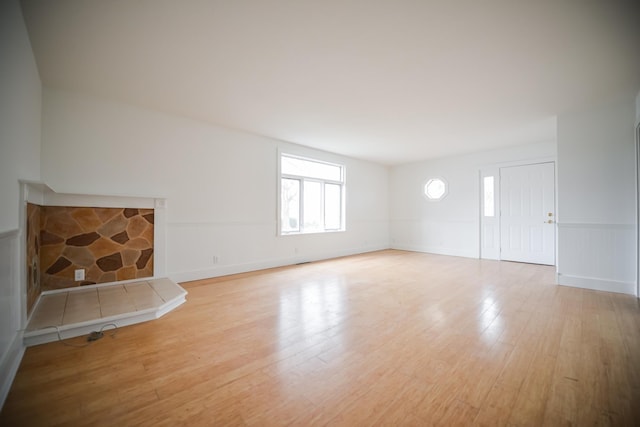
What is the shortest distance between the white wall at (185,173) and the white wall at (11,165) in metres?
0.95

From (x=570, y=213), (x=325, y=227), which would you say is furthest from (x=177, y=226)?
(x=570, y=213)

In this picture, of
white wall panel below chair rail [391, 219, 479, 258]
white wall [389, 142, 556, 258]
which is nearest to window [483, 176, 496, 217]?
white wall [389, 142, 556, 258]

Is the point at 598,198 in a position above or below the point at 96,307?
above

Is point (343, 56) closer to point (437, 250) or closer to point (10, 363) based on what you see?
point (10, 363)

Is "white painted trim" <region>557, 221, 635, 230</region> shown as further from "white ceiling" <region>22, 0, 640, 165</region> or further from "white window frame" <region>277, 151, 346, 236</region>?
"white window frame" <region>277, 151, 346, 236</region>

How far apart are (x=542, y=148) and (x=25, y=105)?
7.73 metres

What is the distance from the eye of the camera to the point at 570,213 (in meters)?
3.93

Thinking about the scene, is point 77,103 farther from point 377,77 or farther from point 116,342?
point 377,77

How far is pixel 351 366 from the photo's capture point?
187 cm

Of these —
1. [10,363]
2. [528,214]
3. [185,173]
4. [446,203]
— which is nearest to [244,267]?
[185,173]

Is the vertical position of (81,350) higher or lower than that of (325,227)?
lower

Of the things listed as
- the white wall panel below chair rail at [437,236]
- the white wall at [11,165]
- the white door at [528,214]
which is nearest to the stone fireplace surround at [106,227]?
the white wall at [11,165]

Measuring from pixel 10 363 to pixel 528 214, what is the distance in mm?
7536

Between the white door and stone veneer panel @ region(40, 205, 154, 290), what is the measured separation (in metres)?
6.84
